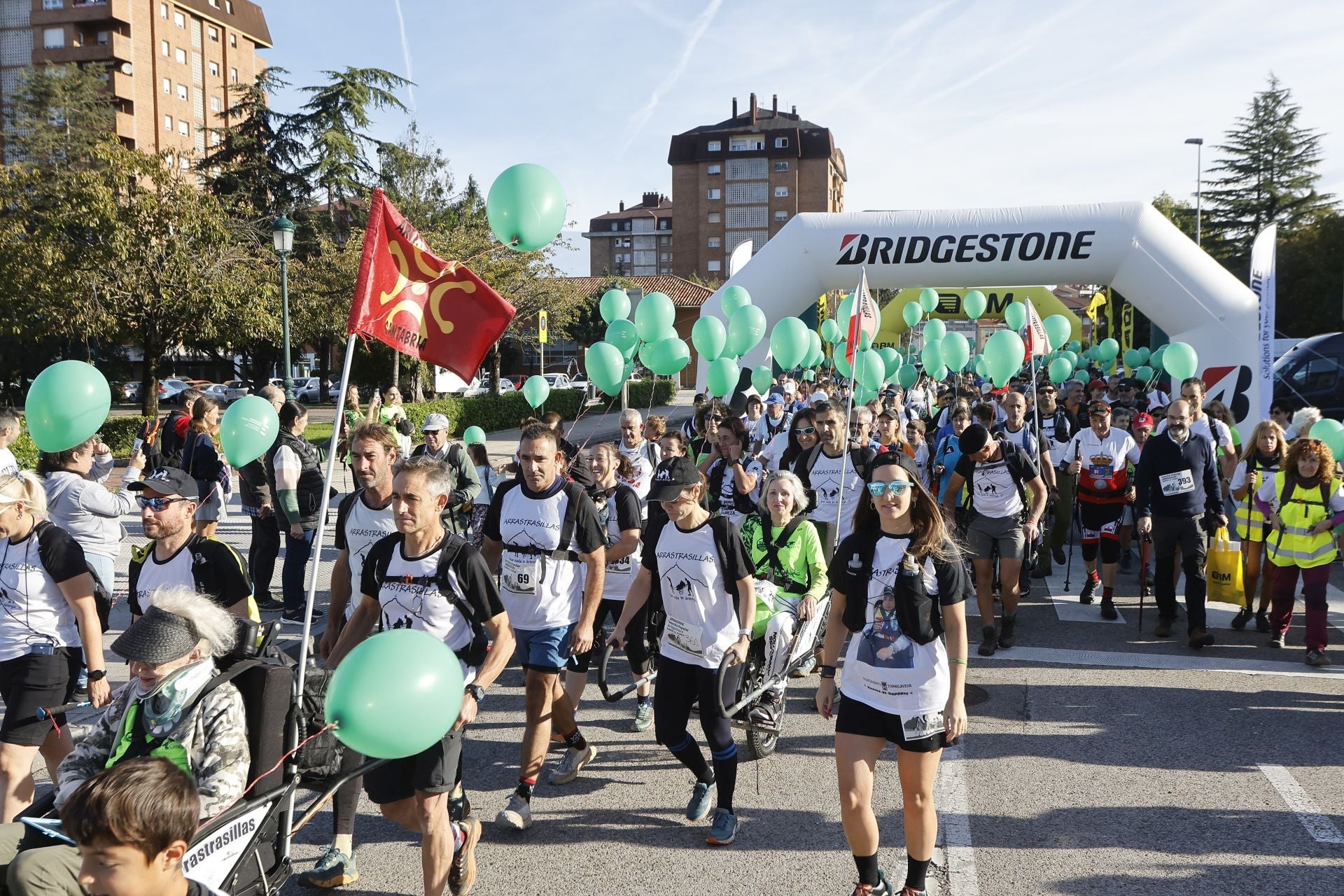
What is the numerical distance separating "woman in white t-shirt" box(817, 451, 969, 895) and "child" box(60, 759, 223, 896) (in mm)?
2141

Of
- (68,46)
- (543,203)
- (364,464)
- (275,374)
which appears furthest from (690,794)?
(68,46)

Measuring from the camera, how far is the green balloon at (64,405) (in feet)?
15.9

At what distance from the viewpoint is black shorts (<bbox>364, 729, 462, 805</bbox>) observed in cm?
341

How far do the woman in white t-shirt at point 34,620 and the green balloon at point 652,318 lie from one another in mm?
6362

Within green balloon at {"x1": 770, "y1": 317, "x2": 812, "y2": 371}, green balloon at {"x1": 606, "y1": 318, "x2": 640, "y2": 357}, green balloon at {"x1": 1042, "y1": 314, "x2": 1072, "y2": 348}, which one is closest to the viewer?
green balloon at {"x1": 606, "y1": 318, "x2": 640, "y2": 357}

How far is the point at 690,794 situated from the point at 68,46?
70246 millimetres

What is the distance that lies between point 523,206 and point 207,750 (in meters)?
3.35

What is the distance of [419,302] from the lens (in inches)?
163

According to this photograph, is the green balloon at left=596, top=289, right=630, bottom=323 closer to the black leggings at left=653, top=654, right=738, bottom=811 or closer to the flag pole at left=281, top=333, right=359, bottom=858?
the black leggings at left=653, top=654, right=738, bottom=811

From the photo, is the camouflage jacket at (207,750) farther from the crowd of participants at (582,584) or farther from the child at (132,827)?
the child at (132,827)

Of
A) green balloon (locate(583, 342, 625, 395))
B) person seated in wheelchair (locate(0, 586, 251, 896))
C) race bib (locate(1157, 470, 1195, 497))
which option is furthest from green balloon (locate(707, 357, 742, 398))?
person seated in wheelchair (locate(0, 586, 251, 896))

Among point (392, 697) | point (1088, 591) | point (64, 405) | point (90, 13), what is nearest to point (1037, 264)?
point (1088, 591)

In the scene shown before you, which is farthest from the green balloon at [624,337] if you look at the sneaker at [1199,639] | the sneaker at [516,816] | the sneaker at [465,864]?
the sneaker at [465,864]

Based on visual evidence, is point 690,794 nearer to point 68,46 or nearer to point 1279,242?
point 1279,242
